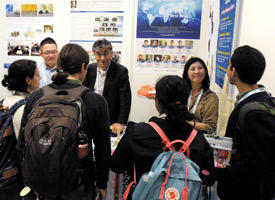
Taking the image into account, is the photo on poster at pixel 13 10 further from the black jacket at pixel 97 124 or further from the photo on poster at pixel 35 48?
the black jacket at pixel 97 124

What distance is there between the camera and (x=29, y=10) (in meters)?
3.65

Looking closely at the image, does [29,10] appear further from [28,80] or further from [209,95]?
[209,95]

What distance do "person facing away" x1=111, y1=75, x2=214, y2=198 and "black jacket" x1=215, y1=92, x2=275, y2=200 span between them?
16 centimetres

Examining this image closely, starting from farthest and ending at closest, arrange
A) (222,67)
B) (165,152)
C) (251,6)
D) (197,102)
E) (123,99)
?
1. (123,99)
2. (222,67)
3. (197,102)
4. (251,6)
5. (165,152)

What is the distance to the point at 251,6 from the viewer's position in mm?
1805

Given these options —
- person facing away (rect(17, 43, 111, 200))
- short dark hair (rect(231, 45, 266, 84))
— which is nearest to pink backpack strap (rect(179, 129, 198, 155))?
person facing away (rect(17, 43, 111, 200))

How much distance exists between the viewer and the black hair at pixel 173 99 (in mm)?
1007

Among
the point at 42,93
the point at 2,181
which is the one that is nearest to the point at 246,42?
the point at 42,93

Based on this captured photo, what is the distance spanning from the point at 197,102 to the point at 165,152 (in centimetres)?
113

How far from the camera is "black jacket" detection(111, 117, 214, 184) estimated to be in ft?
3.40

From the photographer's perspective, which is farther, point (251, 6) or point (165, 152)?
point (251, 6)

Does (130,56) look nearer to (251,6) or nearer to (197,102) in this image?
(197,102)

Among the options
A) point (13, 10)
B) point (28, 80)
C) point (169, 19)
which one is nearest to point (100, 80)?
point (28, 80)

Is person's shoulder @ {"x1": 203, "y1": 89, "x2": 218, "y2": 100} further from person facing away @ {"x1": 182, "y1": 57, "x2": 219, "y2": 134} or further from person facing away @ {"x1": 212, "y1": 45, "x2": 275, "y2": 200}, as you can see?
person facing away @ {"x1": 212, "y1": 45, "x2": 275, "y2": 200}
